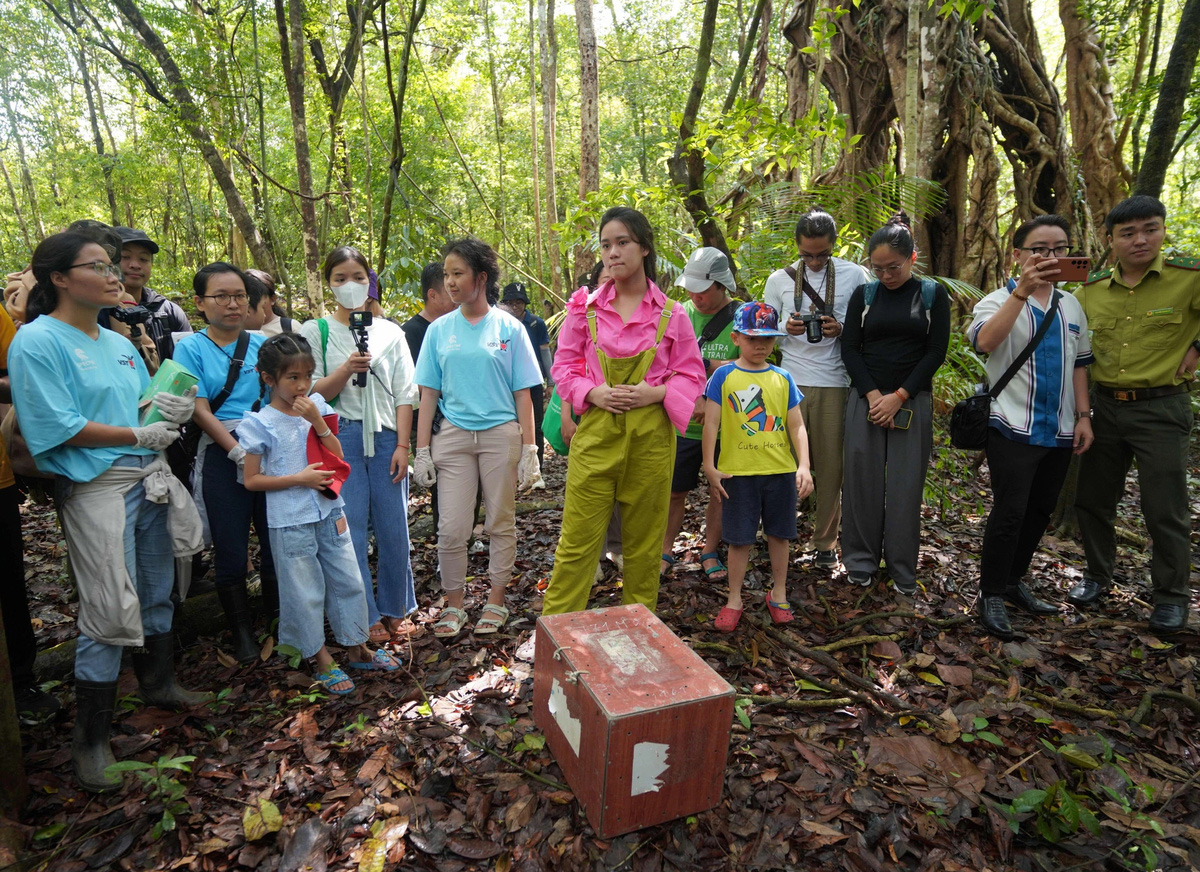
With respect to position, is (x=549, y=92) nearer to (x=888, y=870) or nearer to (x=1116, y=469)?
(x=1116, y=469)

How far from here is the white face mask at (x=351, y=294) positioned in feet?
11.3

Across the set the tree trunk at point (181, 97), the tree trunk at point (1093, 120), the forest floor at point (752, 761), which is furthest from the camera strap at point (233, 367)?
the tree trunk at point (1093, 120)

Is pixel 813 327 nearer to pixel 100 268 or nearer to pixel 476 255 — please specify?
pixel 476 255

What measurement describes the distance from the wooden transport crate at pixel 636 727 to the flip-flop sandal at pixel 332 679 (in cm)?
118

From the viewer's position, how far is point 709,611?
12.6 feet

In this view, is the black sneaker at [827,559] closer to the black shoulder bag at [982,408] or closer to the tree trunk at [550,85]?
the black shoulder bag at [982,408]

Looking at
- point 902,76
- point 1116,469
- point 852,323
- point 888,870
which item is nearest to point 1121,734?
point 888,870

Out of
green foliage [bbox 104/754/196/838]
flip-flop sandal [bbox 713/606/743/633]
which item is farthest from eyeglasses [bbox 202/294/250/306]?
flip-flop sandal [bbox 713/606/743/633]

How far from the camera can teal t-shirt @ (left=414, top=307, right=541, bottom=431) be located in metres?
3.50

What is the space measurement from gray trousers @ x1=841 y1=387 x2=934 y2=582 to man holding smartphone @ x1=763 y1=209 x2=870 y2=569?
0.17m

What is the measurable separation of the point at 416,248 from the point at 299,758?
8.12 metres

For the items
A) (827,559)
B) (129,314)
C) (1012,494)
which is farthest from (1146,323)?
(129,314)

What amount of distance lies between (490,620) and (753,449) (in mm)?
1718

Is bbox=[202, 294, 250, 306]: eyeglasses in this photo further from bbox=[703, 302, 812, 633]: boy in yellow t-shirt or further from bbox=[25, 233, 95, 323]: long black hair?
bbox=[703, 302, 812, 633]: boy in yellow t-shirt
